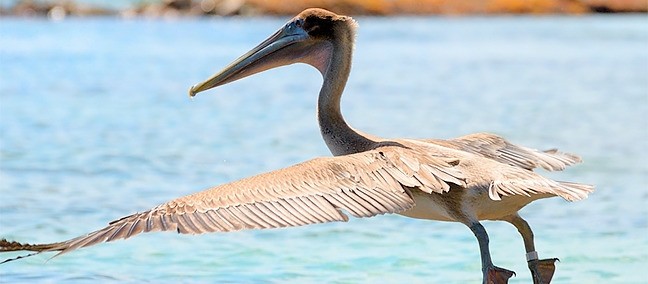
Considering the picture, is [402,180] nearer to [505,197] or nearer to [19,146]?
[505,197]

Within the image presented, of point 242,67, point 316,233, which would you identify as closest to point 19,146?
point 316,233

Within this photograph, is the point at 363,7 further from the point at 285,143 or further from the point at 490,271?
the point at 490,271

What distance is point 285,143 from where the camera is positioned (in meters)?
12.5

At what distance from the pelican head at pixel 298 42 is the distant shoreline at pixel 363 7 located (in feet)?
151

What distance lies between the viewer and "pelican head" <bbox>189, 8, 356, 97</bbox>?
19.7 feet

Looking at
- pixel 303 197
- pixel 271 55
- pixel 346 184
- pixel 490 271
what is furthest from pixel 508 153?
pixel 303 197

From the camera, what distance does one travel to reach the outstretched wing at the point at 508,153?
5.93 meters

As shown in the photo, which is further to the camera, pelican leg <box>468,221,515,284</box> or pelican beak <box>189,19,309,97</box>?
pelican beak <box>189,19,309,97</box>

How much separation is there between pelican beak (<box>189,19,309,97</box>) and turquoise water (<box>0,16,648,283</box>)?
4.38ft

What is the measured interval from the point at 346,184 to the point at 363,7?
48396 millimetres

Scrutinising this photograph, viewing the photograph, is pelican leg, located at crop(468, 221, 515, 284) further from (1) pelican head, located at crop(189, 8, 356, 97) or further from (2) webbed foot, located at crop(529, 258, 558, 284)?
(1) pelican head, located at crop(189, 8, 356, 97)

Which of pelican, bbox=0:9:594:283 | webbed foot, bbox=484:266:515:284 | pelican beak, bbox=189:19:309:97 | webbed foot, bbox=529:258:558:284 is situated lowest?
webbed foot, bbox=484:266:515:284

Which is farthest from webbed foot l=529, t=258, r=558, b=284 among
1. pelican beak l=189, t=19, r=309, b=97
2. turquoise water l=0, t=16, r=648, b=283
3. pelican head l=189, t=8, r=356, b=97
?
pelican beak l=189, t=19, r=309, b=97

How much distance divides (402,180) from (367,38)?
3103 cm
